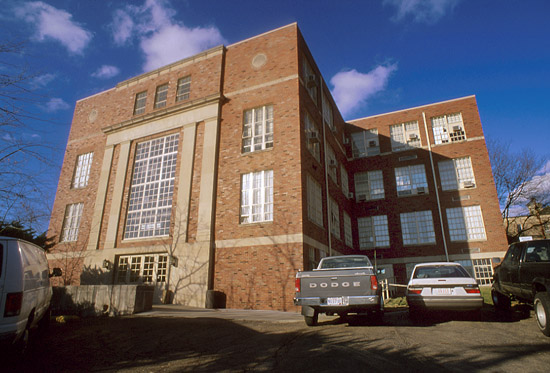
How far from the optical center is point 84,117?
23.6 metres

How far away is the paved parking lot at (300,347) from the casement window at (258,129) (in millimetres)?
9869

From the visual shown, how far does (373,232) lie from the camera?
24281mm

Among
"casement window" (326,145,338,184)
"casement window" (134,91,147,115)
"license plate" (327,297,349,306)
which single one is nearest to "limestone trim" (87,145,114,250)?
"casement window" (134,91,147,115)

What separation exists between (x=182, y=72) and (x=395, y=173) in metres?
17.4

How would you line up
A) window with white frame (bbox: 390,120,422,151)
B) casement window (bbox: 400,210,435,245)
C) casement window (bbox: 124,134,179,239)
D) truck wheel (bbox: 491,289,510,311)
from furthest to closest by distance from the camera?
window with white frame (bbox: 390,120,422,151), casement window (bbox: 400,210,435,245), casement window (bbox: 124,134,179,239), truck wheel (bbox: 491,289,510,311)

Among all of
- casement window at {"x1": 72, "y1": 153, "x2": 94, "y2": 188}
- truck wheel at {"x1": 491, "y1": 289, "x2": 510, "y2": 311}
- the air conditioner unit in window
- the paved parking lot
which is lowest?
the paved parking lot

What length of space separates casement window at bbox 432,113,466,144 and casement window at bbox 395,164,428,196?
2749 millimetres

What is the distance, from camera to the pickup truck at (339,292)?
7.49 m

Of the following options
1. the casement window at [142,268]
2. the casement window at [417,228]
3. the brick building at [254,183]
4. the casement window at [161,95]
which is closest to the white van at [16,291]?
the brick building at [254,183]

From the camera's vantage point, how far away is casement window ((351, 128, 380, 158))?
26.6m

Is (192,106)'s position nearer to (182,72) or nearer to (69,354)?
(182,72)

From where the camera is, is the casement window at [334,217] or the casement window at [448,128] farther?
A: the casement window at [448,128]

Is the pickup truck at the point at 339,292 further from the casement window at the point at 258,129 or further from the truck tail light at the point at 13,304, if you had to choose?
the casement window at the point at 258,129

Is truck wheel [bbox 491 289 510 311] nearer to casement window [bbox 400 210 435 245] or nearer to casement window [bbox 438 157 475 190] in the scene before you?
casement window [bbox 400 210 435 245]
